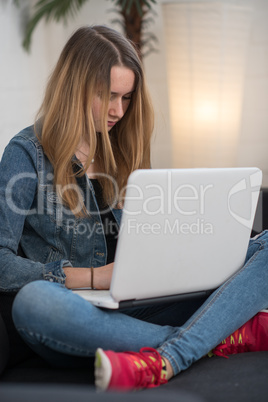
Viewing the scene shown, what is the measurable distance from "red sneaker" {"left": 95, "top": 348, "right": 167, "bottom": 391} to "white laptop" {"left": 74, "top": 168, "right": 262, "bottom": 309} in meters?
0.11

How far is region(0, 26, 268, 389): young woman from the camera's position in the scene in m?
1.04

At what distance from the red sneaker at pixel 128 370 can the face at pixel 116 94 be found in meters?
0.63

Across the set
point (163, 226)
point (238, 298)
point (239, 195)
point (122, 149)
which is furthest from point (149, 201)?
point (122, 149)

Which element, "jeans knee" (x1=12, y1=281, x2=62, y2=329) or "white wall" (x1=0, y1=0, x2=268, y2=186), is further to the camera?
"white wall" (x1=0, y1=0, x2=268, y2=186)

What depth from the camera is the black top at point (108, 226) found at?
1.40 m

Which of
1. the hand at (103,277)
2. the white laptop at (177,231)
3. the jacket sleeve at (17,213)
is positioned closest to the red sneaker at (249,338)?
the white laptop at (177,231)

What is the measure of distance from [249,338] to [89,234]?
46 centimetres

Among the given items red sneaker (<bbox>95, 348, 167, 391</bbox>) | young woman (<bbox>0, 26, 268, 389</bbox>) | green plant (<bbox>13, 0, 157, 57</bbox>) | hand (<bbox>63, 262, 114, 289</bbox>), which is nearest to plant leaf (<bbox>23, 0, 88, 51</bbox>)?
green plant (<bbox>13, 0, 157, 57</bbox>)

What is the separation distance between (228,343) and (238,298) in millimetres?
104

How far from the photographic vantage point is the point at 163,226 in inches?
41.1

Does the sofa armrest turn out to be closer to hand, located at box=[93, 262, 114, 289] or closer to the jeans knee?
the jeans knee

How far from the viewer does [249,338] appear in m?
1.23

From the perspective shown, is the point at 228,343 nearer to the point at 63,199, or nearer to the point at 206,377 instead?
the point at 206,377

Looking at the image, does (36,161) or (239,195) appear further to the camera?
(36,161)
